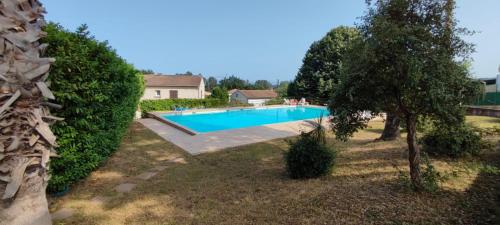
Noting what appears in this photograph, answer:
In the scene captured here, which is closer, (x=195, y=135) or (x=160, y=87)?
(x=195, y=135)

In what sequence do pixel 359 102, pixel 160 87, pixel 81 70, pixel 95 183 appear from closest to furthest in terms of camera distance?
pixel 359 102 → pixel 81 70 → pixel 95 183 → pixel 160 87

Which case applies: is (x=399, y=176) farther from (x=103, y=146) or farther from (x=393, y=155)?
(x=103, y=146)

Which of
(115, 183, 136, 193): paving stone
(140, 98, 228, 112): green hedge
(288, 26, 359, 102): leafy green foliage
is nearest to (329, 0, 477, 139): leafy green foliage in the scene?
(115, 183, 136, 193): paving stone

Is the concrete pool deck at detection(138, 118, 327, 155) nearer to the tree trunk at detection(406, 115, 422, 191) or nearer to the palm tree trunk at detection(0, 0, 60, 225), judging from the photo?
the tree trunk at detection(406, 115, 422, 191)

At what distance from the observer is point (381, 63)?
3471mm

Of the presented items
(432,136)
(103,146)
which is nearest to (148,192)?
(103,146)

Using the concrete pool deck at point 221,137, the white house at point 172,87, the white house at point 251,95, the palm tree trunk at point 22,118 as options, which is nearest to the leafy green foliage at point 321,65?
the concrete pool deck at point 221,137

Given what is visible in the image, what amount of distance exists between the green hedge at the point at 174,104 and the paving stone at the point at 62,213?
603 inches

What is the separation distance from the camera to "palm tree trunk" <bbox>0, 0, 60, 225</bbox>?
2631 millimetres

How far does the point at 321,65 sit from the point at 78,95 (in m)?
23.3

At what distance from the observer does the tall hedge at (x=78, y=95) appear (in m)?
3.87

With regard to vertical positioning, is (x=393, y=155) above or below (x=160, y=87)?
below

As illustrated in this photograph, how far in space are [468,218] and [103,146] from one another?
246 inches

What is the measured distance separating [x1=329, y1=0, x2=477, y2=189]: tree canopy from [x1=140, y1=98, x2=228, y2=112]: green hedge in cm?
1714
